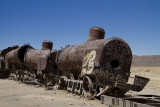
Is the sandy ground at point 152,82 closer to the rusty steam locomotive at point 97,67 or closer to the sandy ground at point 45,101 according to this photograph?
the rusty steam locomotive at point 97,67

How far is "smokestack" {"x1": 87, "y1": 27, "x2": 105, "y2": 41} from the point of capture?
13328 mm

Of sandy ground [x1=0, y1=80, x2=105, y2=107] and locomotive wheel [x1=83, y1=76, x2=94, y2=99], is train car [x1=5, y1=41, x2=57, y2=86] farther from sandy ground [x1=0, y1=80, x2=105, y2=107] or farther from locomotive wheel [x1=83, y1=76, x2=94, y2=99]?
locomotive wheel [x1=83, y1=76, x2=94, y2=99]

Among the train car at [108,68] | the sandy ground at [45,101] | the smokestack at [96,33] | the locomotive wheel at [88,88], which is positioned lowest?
the sandy ground at [45,101]

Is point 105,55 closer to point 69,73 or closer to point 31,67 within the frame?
point 69,73

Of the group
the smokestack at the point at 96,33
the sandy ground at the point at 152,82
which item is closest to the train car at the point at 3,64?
the smokestack at the point at 96,33

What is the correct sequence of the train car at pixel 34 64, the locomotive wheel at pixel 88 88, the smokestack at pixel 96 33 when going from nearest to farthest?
the locomotive wheel at pixel 88 88 → the smokestack at pixel 96 33 → the train car at pixel 34 64

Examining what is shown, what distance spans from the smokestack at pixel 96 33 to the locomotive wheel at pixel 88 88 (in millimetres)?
3060

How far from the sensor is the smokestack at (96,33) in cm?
1333

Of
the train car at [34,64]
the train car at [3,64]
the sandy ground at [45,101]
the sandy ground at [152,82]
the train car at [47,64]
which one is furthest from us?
the train car at [3,64]

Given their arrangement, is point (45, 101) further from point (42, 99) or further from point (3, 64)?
point (3, 64)

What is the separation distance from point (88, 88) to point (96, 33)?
367 cm

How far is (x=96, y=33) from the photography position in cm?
1338

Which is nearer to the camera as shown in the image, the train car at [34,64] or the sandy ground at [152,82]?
the sandy ground at [152,82]

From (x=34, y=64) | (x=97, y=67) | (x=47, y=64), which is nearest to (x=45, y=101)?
(x=97, y=67)
